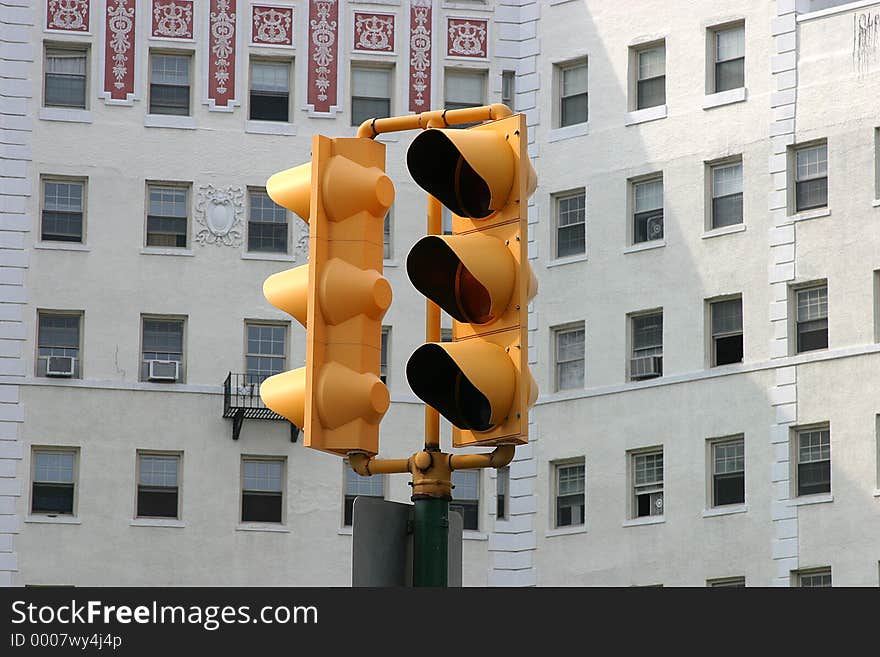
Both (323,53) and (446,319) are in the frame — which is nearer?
(446,319)

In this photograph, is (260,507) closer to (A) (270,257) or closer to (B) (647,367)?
(A) (270,257)

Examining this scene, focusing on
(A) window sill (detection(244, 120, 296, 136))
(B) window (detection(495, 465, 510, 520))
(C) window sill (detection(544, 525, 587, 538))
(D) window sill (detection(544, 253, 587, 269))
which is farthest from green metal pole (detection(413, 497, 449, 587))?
(A) window sill (detection(244, 120, 296, 136))

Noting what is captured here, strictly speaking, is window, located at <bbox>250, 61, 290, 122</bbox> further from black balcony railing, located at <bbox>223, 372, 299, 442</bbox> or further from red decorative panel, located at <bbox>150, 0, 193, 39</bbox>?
black balcony railing, located at <bbox>223, 372, 299, 442</bbox>

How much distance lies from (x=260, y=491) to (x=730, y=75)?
48.5 ft

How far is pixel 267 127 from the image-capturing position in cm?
5169

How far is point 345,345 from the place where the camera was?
10133 mm

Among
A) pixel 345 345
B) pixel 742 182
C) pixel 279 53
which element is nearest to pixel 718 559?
pixel 742 182

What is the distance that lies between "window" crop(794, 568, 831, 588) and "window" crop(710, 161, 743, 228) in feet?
27.3

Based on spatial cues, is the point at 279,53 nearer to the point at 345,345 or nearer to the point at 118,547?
the point at 118,547

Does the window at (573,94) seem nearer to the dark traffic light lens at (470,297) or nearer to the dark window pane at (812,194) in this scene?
the dark window pane at (812,194)

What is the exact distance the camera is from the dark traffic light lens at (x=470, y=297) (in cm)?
1017

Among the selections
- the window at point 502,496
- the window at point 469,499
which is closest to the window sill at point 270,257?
the window at point 469,499

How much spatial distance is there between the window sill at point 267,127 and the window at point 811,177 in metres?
12.3

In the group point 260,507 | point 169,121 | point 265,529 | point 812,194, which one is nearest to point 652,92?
point 812,194
